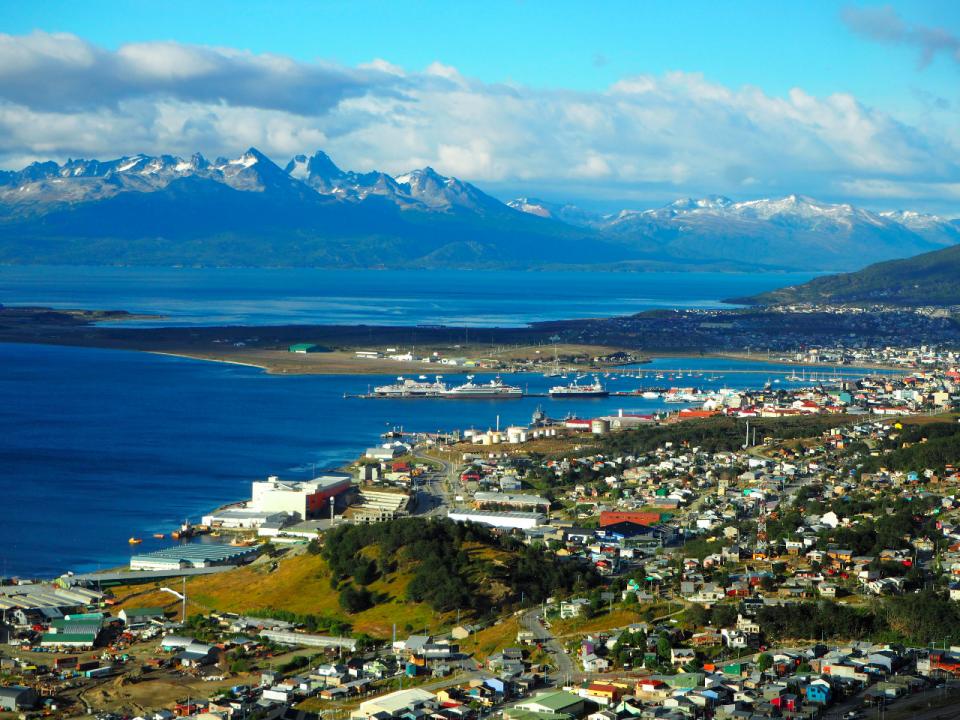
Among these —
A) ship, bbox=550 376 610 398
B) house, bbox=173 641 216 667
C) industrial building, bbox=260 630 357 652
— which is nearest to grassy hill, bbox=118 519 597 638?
industrial building, bbox=260 630 357 652

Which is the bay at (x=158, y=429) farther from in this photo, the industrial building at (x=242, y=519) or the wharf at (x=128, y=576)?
the wharf at (x=128, y=576)

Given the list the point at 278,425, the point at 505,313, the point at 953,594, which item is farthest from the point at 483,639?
the point at 505,313

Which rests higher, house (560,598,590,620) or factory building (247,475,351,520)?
factory building (247,475,351,520)

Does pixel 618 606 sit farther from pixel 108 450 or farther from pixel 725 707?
pixel 108 450

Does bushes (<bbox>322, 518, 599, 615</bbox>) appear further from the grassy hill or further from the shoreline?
the shoreline

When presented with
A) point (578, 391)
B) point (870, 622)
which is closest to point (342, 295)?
point (578, 391)

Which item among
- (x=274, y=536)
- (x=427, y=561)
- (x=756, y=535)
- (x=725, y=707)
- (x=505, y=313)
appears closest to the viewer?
(x=725, y=707)

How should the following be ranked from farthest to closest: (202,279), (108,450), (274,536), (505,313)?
(202,279) < (505,313) < (108,450) < (274,536)

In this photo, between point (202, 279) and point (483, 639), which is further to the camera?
point (202, 279)
